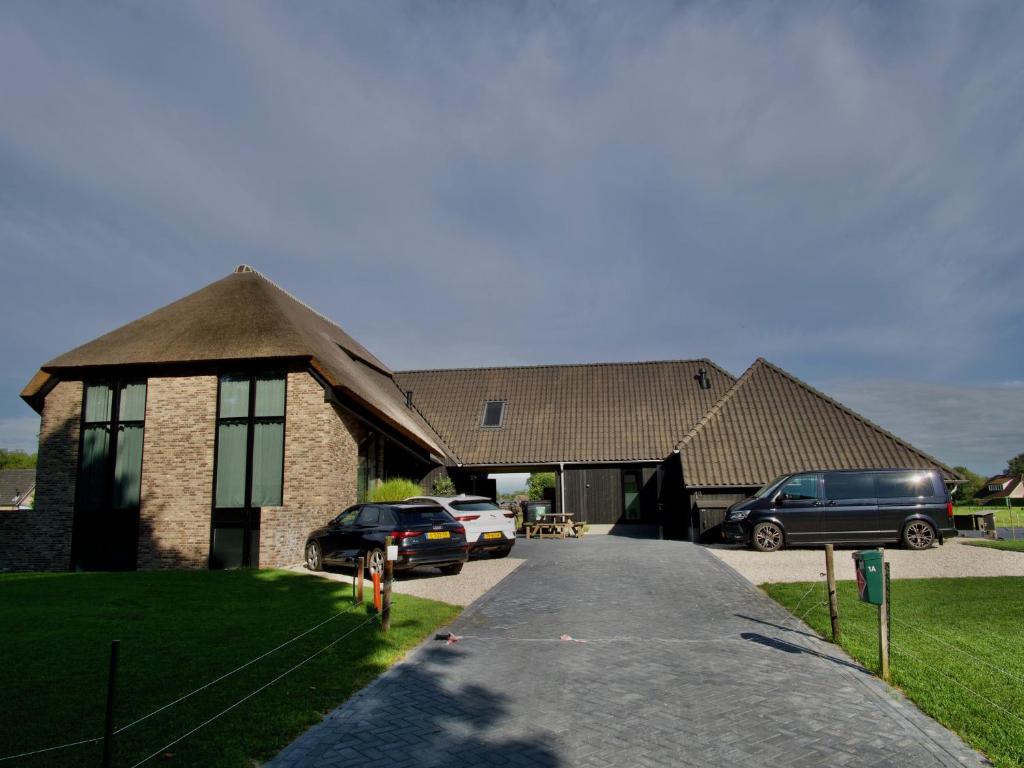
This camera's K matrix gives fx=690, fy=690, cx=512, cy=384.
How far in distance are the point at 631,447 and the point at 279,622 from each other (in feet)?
67.7

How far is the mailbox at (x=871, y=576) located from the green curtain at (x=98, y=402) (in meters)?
18.2

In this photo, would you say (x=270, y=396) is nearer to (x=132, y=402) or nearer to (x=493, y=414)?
(x=132, y=402)

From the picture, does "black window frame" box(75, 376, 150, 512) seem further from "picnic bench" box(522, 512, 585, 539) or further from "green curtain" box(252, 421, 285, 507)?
"picnic bench" box(522, 512, 585, 539)

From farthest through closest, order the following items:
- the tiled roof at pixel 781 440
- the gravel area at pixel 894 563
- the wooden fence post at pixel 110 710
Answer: the tiled roof at pixel 781 440
the gravel area at pixel 894 563
the wooden fence post at pixel 110 710

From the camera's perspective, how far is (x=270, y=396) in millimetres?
17766

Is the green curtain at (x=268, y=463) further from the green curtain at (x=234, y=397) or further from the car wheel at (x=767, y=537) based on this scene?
the car wheel at (x=767, y=537)

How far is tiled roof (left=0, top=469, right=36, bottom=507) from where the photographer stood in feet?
205

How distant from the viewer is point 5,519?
712 inches

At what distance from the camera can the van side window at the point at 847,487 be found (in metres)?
17.6

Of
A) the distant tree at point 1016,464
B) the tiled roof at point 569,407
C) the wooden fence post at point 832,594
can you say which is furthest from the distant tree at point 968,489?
the wooden fence post at point 832,594

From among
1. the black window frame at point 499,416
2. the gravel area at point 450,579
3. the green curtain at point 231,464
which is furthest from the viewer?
the black window frame at point 499,416

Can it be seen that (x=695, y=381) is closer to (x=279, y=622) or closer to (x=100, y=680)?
(x=279, y=622)

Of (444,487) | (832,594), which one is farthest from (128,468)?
(832,594)

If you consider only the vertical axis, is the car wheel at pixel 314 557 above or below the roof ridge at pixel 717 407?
below
